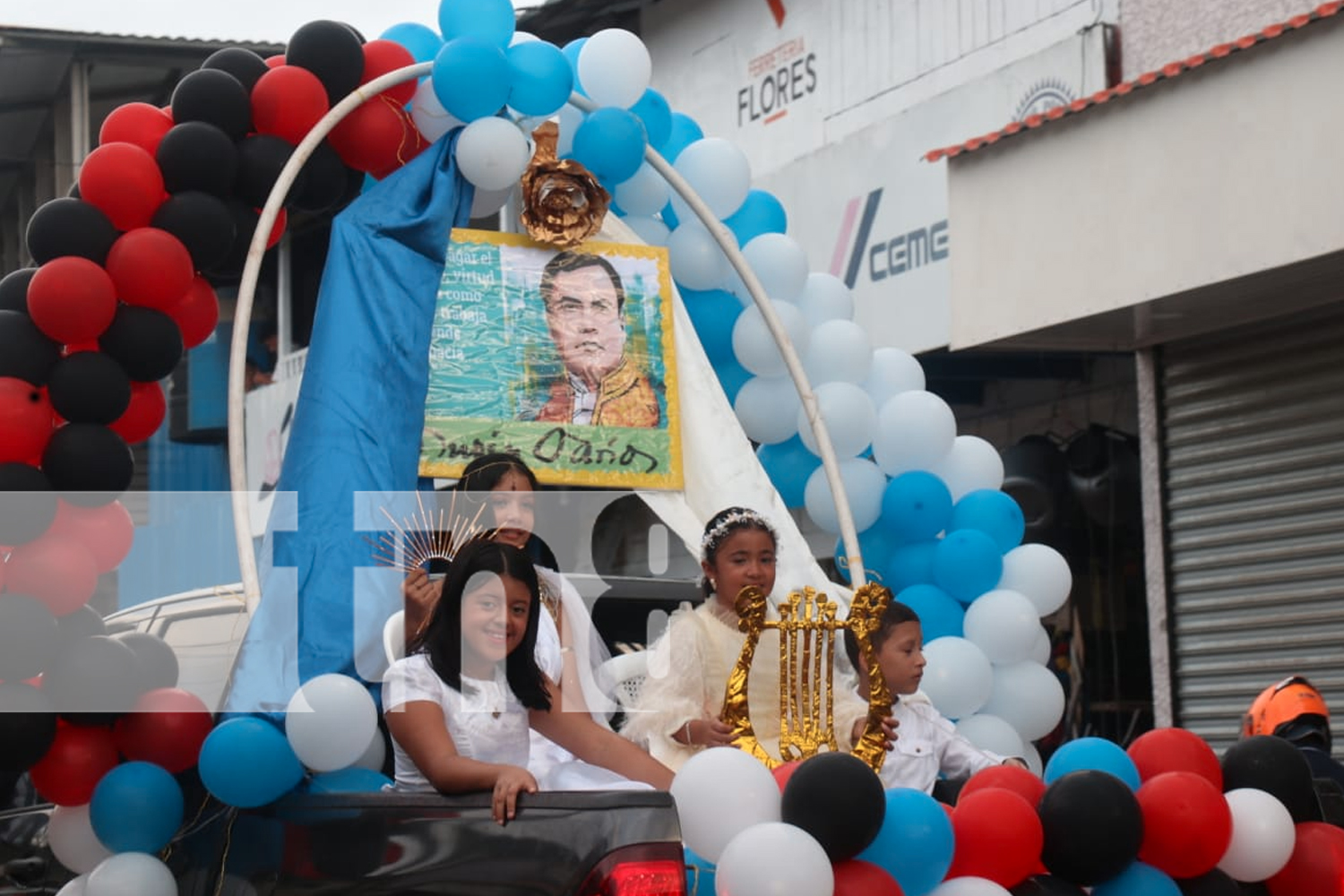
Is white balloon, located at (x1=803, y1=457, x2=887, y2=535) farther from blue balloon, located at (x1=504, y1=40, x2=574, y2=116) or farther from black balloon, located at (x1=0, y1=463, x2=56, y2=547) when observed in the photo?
black balloon, located at (x1=0, y1=463, x2=56, y2=547)

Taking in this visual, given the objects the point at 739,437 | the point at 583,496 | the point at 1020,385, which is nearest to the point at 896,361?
the point at 739,437

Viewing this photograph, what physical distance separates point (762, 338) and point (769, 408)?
0.30 meters

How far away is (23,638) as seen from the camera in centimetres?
527

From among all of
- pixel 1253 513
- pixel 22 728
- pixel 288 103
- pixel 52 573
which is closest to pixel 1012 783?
pixel 22 728

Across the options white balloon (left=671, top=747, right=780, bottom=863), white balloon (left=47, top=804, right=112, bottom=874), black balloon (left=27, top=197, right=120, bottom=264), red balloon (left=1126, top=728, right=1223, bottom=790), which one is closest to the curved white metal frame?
black balloon (left=27, top=197, right=120, bottom=264)

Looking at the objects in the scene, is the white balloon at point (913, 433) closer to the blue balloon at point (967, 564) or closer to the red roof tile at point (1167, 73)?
the blue balloon at point (967, 564)

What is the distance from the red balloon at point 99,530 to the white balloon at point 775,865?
2571 mm

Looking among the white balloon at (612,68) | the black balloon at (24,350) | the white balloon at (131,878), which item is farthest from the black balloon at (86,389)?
the white balloon at (612,68)

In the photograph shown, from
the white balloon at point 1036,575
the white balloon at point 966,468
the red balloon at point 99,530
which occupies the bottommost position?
the white balloon at point 1036,575

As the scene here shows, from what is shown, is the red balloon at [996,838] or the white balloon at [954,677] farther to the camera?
the white balloon at [954,677]

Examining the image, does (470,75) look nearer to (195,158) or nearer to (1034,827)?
(195,158)

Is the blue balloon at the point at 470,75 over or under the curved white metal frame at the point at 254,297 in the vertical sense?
over

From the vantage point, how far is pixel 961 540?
7.24m

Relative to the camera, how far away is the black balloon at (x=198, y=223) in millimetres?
6070
